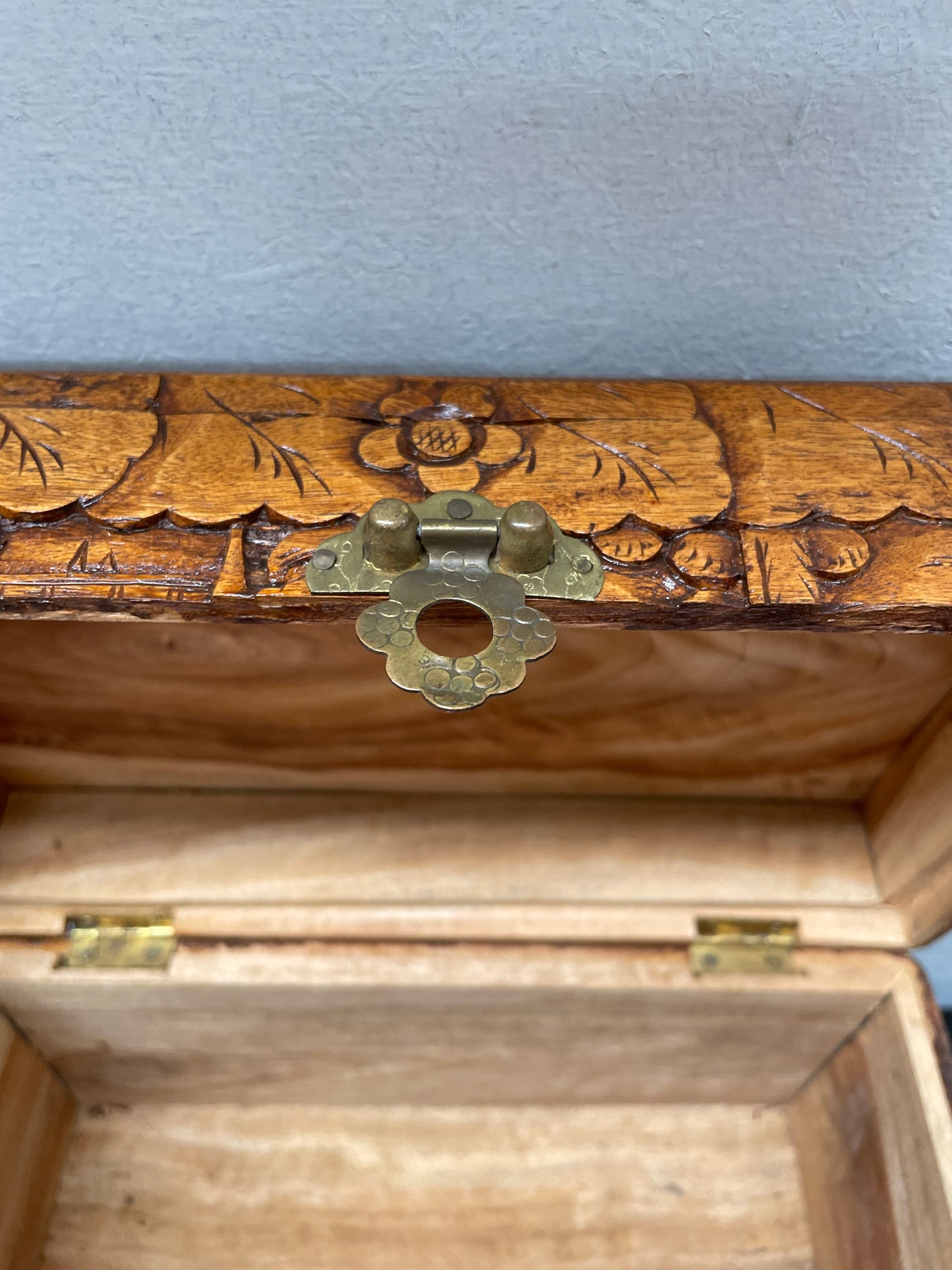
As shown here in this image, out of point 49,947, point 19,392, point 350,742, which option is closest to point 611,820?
point 350,742

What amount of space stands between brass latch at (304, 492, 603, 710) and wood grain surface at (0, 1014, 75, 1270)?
22.1 inches

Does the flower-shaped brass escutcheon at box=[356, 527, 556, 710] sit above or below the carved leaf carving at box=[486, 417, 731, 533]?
below

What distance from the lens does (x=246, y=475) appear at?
1.91ft

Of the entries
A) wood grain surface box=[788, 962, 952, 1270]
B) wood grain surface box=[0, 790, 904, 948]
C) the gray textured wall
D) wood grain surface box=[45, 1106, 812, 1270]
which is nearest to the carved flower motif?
the gray textured wall

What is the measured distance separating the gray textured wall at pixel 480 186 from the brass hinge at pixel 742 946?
1.56ft

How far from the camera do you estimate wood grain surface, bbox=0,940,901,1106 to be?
790mm

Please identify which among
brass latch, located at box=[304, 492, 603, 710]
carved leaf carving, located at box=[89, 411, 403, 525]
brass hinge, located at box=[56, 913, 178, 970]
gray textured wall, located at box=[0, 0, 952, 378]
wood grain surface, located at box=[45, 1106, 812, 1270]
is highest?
gray textured wall, located at box=[0, 0, 952, 378]

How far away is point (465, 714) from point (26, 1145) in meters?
0.56

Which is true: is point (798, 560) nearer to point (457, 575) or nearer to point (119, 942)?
point (457, 575)

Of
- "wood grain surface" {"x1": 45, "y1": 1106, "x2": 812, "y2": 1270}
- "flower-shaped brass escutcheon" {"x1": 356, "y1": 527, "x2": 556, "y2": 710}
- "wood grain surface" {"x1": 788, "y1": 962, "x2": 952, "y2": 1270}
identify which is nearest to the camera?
"flower-shaped brass escutcheon" {"x1": 356, "y1": 527, "x2": 556, "y2": 710}

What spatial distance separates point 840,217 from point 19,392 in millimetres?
584

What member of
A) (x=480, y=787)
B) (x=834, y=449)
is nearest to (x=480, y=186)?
(x=834, y=449)

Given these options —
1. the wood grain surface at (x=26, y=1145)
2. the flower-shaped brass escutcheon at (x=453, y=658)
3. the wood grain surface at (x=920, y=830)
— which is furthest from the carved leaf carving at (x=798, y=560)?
the wood grain surface at (x=26, y=1145)

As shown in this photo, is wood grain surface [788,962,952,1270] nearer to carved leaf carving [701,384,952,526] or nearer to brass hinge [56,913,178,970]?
carved leaf carving [701,384,952,526]
